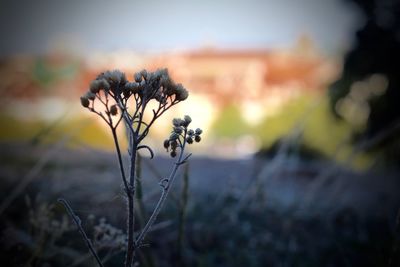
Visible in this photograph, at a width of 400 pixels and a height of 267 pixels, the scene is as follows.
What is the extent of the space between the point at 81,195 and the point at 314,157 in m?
5.00

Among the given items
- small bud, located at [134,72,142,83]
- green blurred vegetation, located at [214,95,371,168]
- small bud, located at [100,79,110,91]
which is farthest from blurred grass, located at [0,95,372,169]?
small bud, located at [100,79,110,91]

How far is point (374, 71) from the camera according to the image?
7012 mm

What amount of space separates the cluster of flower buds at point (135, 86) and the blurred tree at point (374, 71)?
20.2 feet

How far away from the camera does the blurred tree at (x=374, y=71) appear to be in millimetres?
6844

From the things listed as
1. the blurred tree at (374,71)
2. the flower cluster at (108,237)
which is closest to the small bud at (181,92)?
the flower cluster at (108,237)

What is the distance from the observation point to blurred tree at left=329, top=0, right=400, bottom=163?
6.84 m

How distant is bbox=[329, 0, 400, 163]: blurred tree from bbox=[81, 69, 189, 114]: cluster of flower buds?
20.2 feet

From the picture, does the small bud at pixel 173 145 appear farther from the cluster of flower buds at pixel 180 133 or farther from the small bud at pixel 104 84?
the small bud at pixel 104 84

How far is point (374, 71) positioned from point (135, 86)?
688 centimetres

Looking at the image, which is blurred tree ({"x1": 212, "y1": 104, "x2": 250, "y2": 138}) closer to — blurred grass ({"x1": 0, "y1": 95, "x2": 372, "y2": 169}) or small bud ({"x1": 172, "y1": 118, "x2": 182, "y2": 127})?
blurred grass ({"x1": 0, "y1": 95, "x2": 372, "y2": 169})

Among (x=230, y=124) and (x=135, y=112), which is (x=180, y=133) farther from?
(x=230, y=124)

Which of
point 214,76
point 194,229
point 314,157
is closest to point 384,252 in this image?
point 194,229

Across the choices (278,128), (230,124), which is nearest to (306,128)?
(278,128)

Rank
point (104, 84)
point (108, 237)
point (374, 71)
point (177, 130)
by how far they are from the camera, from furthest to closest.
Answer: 1. point (374, 71)
2. point (108, 237)
3. point (177, 130)
4. point (104, 84)
